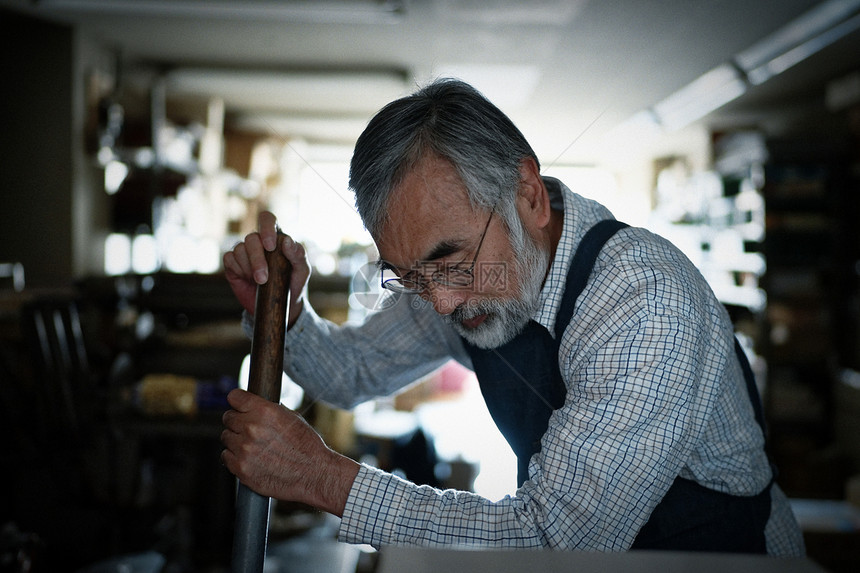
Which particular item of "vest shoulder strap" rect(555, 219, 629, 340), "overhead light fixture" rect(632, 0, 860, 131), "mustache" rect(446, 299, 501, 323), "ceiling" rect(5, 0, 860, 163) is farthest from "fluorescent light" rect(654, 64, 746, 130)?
"mustache" rect(446, 299, 501, 323)

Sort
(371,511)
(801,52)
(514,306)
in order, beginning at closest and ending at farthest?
(371,511) → (514,306) → (801,52)

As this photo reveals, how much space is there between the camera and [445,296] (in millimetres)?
1026

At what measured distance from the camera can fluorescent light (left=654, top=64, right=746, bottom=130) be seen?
4.96m

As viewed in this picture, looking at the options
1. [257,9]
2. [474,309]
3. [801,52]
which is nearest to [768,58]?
[801,52]

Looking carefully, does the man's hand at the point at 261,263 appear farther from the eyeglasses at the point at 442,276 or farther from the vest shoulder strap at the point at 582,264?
the vest shoulder strap at the point at 582,264

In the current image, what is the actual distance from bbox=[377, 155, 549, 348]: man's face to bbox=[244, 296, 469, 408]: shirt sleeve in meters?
0.25

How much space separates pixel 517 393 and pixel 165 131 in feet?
15.7

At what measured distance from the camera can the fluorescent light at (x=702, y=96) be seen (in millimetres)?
4963

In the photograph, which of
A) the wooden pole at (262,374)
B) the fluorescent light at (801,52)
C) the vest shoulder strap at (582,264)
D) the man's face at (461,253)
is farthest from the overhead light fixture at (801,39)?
the wooden pole at (262,374)

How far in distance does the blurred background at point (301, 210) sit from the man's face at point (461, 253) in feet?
0.54

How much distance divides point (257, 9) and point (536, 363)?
12.4 ft

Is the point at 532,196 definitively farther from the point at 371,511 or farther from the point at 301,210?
the point at 301,210

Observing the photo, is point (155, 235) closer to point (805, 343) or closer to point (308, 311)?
point (308, 311)

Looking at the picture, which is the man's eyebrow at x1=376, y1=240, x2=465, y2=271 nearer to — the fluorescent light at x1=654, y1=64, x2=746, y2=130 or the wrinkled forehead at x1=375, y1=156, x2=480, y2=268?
the wrinkled forehead at x1=375, y1=156, x2=480, y2=268
